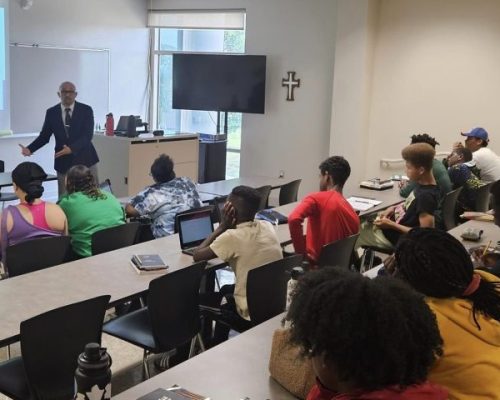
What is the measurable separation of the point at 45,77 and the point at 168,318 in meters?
6.04

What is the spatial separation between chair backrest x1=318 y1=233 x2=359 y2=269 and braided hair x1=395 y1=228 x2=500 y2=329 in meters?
1.69

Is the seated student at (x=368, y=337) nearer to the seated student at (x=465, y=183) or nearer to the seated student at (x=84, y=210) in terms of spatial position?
the seated student at (x=84, y=210)

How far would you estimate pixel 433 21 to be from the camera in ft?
Answer: 24.5

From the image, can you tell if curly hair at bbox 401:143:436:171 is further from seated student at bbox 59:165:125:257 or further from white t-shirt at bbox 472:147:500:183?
white t-shirt at bbox 472:147:500:183

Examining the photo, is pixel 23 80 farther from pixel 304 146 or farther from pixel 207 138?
pixel 304 146

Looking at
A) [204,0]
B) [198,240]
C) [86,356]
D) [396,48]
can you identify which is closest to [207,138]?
[204,0]

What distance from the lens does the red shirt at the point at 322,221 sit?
156 inches

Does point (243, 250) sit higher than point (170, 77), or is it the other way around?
point (170, 77)

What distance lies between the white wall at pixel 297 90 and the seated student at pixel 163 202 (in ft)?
13.9

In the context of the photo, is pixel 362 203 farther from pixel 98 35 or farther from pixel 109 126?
pixel 98 35

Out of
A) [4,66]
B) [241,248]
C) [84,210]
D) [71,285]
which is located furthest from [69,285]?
[4,66]

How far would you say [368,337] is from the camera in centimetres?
132

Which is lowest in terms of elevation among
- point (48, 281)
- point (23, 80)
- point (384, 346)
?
point (48, 281)

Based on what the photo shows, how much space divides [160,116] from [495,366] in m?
8.81
